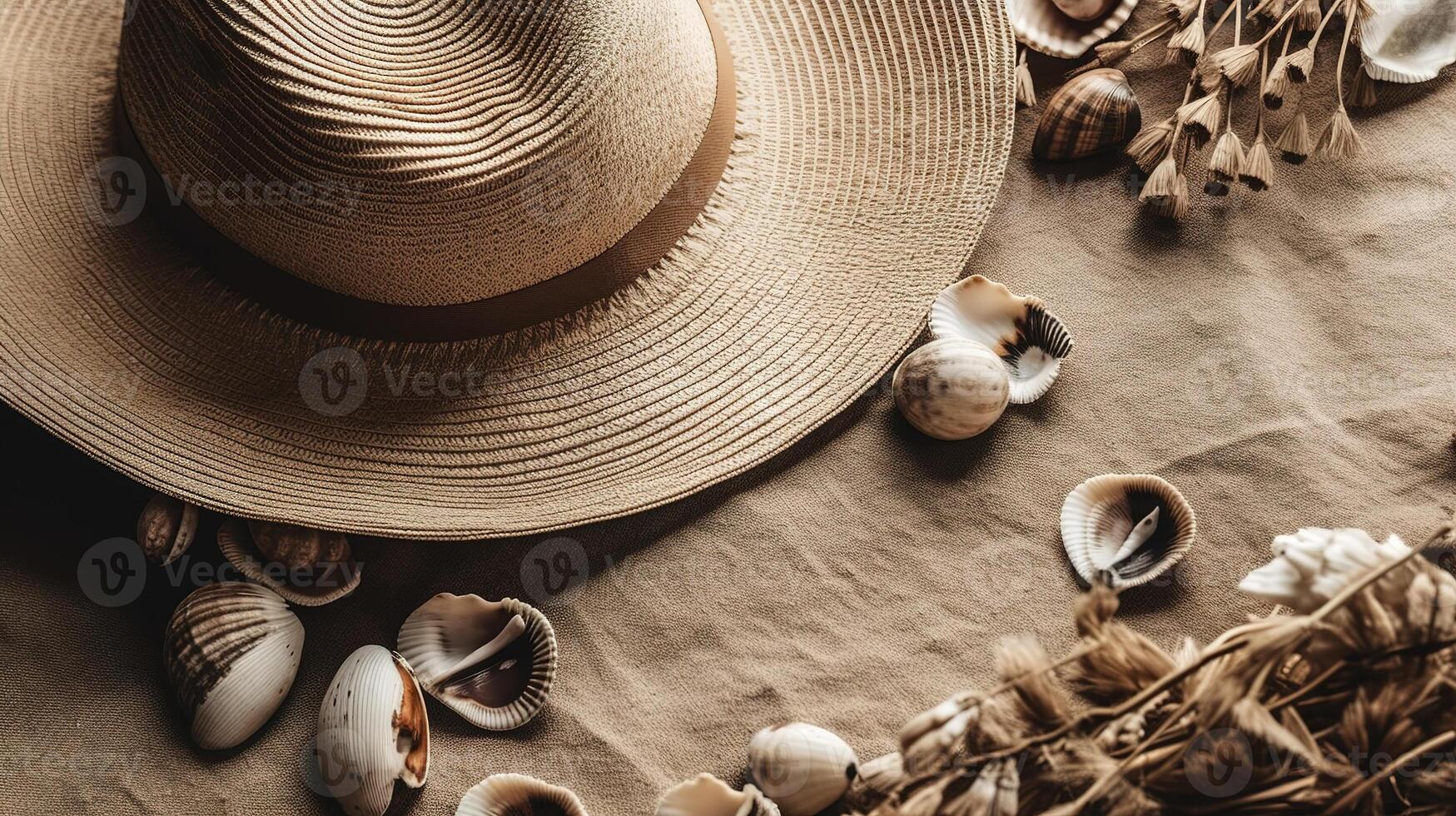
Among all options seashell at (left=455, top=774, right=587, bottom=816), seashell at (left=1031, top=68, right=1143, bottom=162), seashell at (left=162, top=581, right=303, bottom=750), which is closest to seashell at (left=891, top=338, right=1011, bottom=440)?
seashell at (left=1031, top=68, right=1143, bottom=162)

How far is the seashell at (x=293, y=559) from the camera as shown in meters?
1.43

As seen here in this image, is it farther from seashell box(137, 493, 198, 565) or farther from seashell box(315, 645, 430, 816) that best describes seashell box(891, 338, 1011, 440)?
seashell box(137, 493, 198, 565)

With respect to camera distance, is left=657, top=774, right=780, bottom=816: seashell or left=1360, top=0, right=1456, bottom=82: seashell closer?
left=657, top=774, right=780, bottom=816: seashell

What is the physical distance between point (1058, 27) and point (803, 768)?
4.63 feet

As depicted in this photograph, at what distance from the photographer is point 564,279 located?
1.40 meters

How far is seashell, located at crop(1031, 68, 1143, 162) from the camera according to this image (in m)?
1.77

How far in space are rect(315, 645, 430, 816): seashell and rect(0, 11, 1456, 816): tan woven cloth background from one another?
5cm

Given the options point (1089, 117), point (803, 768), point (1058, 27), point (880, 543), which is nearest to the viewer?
point (803, 768)

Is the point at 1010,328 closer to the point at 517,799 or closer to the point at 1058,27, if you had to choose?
the point at 1058,27

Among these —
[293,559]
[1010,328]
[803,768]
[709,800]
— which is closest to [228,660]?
[293,559]

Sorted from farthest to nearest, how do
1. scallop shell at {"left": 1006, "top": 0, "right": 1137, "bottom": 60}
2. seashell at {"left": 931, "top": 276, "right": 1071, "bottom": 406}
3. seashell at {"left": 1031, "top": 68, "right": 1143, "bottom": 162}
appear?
scallop shell at {"left": 1006, "top": 0, "right": 1137, "bottom": 60}
seashell at {"left": 1031, "top": 68, "right": 1143, "bottom": 162}
seashell at {"left": 931, "top": 276, "right": 1071, "bottom": 406}

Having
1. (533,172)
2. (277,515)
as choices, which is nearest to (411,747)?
(277,515)

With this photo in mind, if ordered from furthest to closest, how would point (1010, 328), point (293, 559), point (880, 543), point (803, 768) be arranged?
point (1010, 328), point (880, 543), point (293, 559), point (803, 768)

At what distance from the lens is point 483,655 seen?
1456 mm
